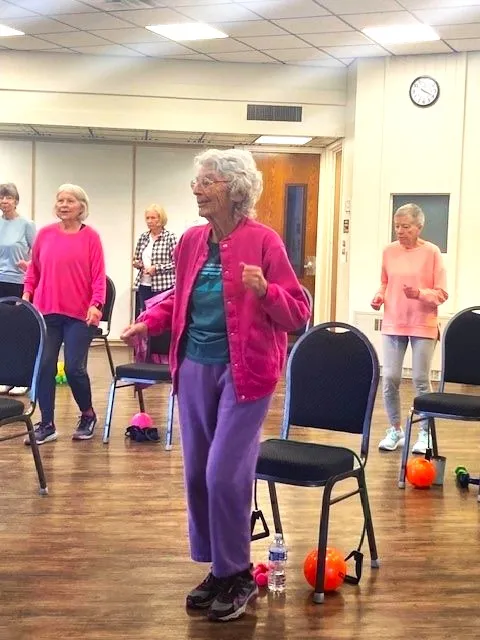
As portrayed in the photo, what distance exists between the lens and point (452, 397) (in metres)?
4.42

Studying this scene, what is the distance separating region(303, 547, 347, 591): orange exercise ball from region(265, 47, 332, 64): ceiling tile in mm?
6007

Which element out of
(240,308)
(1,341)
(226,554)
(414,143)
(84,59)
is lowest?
(226,554)

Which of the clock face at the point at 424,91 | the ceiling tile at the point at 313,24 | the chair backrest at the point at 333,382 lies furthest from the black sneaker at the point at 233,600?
the clock face at the point at 424,91

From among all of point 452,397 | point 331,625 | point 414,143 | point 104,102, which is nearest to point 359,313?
point 414,143

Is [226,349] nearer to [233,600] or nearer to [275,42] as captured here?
[233,600]

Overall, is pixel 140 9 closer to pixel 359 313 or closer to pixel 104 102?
pixel 104 102

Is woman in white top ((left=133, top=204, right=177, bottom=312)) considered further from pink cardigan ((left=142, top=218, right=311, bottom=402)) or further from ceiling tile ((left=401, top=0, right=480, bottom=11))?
pink cardigan ((left=142, top=218, right=311, bottom=402))

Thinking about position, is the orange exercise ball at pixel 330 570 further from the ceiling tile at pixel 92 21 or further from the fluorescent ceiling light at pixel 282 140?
the fluorescent ceiling light at pixel 282 140

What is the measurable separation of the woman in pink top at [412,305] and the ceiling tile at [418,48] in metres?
3.24

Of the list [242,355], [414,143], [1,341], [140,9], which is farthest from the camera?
[414,143]

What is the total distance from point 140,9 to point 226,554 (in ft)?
17.4

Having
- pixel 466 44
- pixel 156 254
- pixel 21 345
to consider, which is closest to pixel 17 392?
pixel 156 254

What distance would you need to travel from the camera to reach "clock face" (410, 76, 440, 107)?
8203 mm

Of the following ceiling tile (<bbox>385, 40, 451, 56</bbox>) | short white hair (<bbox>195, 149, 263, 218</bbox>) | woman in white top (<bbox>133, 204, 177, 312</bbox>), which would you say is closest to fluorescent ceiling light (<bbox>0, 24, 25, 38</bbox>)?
woman in white top (<bbox>133, 204, 177, 312</bbox>)
